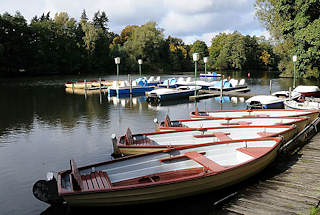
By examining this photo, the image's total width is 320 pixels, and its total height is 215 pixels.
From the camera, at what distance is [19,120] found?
18.1 meters

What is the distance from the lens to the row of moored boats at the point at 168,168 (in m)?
6.27

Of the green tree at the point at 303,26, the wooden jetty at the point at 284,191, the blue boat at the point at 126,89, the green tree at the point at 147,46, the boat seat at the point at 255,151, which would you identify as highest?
the green tree at the point at 147,46

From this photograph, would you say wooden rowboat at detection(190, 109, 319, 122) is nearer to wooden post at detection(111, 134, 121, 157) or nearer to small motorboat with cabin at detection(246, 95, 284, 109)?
small motorboat with cabin at detection(246, 95, 284, 109)

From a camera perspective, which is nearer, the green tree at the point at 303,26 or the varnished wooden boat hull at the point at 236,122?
the varnished wooden boat hull at the point at 236,122

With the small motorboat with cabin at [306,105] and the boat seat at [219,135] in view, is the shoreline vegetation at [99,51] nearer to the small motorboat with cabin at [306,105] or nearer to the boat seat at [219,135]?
the small motorboat with cabin at [306,105]

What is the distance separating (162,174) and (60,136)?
26.9 feet

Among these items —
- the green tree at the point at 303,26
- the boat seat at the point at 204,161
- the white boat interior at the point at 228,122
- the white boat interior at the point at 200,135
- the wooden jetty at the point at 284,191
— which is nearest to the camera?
the wooden jetty at the point at 284,191

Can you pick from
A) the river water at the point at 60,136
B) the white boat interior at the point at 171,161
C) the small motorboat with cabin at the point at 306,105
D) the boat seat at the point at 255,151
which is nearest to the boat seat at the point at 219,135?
the white boat interior at the point at 171,161

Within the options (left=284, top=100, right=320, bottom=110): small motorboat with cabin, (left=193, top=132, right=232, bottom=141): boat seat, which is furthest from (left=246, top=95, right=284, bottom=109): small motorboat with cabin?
(left=193, top=132, right=232, bottom=141): boat seat

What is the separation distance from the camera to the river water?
7337mm

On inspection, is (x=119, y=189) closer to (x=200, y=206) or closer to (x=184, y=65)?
(x=200, y=206)

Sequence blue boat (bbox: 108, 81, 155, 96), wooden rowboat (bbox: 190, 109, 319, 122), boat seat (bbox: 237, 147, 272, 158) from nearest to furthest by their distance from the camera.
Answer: boat seat (bbox: 237, 147, 272, 158) → wooden rowboat (bbox: 190, 109, 319, 122) → blue boat (bbox: 108, 81, 155, 96)

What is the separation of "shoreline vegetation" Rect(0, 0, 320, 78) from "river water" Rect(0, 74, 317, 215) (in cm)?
3327

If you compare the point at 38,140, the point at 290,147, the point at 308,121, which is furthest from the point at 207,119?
the point at 38,140
